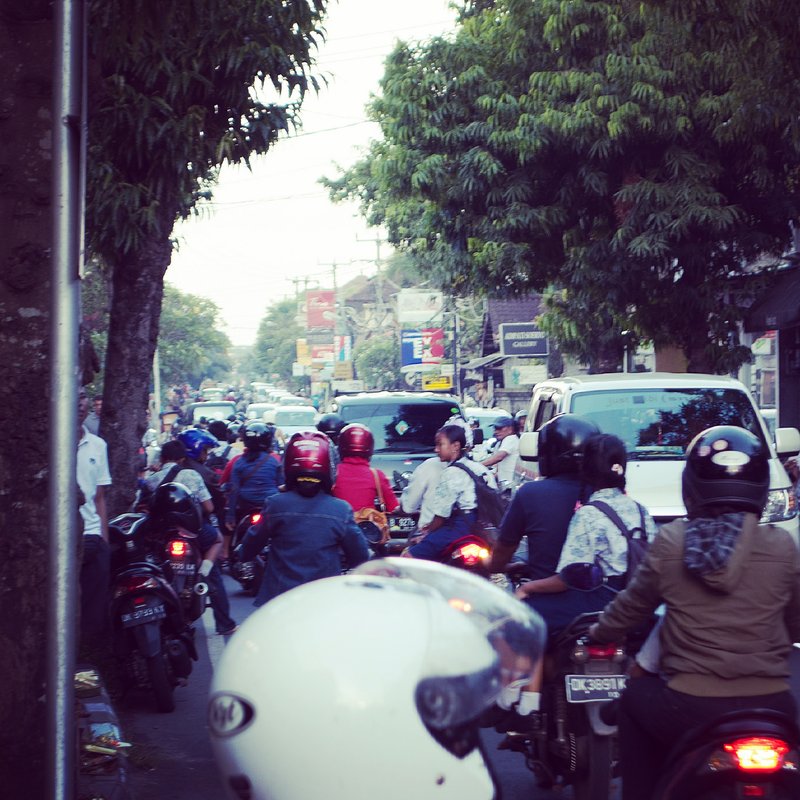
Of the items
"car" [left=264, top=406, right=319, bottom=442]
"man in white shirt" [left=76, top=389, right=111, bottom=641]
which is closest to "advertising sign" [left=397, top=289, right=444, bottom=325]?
"car" [left=264, top=406, right=319, bottom=442]

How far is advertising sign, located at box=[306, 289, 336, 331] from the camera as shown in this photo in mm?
79188

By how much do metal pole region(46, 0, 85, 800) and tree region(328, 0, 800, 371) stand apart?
13.5 meters

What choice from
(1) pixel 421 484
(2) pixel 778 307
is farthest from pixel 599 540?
(2) pixel 778 307

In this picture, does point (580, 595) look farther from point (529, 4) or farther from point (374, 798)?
point (529, 4)

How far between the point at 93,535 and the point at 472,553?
7.61ft

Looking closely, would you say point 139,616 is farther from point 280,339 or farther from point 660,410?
point 280,339

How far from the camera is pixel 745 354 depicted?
18281mm

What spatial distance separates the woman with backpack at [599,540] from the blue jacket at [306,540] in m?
1.17

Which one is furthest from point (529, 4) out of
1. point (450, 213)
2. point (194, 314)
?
point (194, 314)

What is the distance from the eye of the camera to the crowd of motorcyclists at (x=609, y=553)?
3.62 m

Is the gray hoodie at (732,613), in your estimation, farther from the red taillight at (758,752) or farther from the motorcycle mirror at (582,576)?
the motorcycle mirror at (582,576)

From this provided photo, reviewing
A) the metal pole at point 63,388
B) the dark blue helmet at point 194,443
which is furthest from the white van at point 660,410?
the metal pole at point 63,388

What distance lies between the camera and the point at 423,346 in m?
52.5

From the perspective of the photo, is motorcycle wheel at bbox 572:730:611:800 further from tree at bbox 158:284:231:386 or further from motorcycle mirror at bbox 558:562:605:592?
tree at bbox 158:284:231:386
